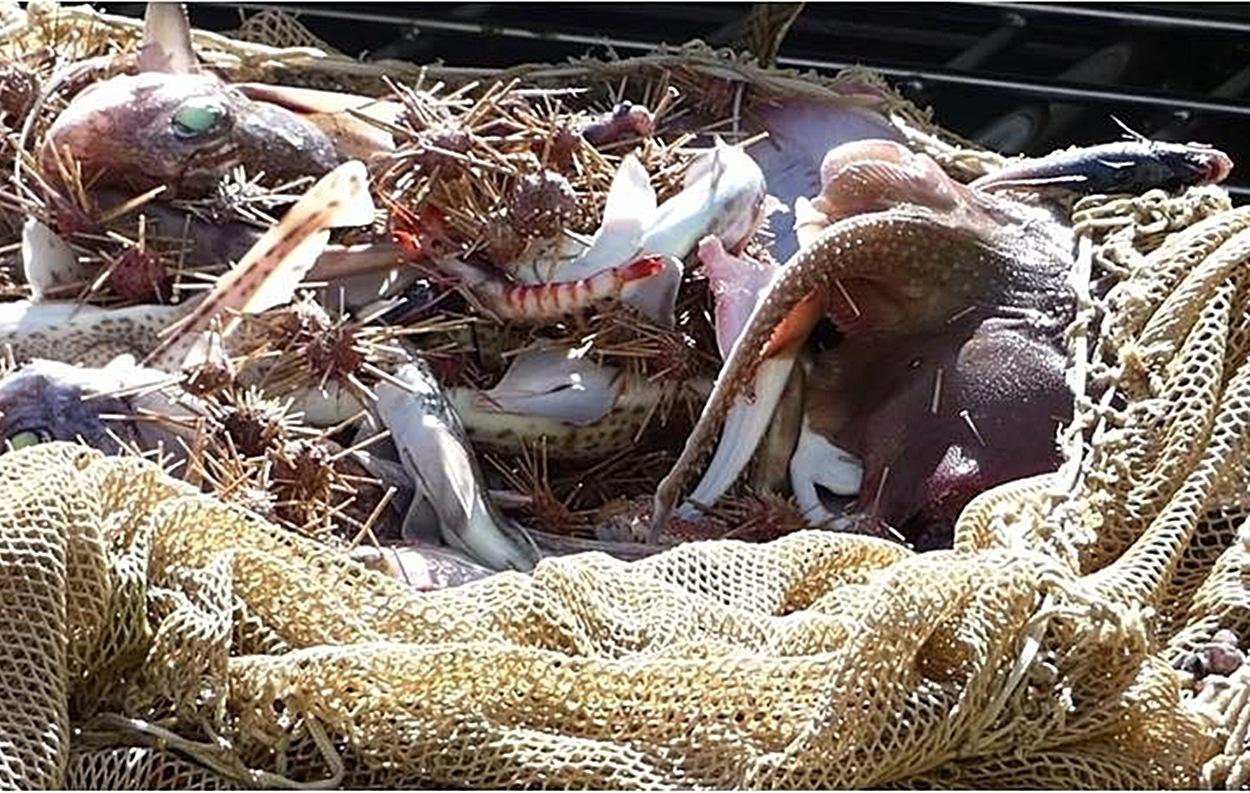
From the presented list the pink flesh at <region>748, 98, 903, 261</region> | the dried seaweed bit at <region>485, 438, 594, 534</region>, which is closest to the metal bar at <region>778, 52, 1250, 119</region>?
the pink flesh at <region>748, 98, 903, 261</region>

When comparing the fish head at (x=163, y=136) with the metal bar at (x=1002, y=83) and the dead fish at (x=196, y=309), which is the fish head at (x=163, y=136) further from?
the metal bar at (x=1002, y=83)

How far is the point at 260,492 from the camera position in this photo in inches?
87.6

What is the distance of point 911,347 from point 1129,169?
0.33 meters

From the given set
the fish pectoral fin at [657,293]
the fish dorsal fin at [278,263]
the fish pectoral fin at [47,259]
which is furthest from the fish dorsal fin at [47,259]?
the fish pectoral fin at [657,293]

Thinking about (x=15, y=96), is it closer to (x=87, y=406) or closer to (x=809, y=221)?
(x=87, y=406)

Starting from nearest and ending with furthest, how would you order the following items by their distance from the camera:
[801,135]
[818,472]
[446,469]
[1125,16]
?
[446,469]
[818,472]
[801,135]
[1125,16]

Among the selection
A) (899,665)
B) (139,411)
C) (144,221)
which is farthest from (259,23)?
(899,665)

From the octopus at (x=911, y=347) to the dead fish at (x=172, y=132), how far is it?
59 centimetres

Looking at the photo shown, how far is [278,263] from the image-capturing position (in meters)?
2.46

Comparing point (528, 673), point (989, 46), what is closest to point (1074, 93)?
point (989, 46)

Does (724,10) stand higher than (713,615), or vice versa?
(713,615)

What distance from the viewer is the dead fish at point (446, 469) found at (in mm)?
2332

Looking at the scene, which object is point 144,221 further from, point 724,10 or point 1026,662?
point 724,10

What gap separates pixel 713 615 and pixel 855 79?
1231mm
